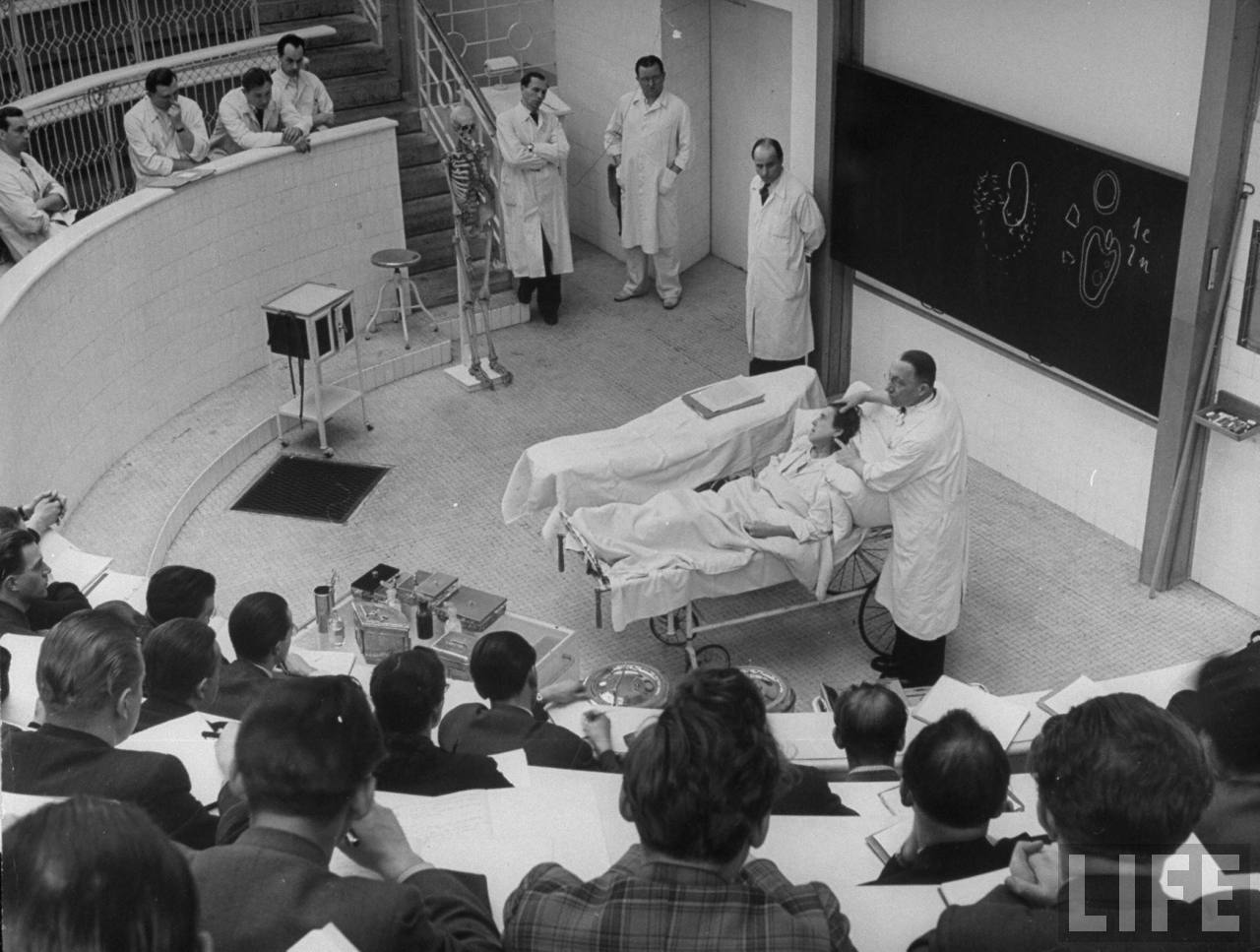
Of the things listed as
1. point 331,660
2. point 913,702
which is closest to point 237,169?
point 331,660

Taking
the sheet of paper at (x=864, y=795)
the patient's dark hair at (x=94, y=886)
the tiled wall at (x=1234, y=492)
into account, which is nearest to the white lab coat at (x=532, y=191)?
the tiled wall at (x=1234, y=492)

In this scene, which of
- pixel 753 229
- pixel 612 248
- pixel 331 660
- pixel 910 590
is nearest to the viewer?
pixel 331 660

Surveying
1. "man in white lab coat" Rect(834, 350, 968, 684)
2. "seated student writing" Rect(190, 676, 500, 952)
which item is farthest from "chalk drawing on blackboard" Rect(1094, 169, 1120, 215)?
"seated student writing" Rect(190, 676, 500, 952)

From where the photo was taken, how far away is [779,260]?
916 cm

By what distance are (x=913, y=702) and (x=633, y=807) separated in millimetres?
3507

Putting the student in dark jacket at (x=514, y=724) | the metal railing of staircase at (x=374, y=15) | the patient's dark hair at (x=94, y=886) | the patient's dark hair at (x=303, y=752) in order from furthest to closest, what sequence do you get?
1. the metal railing of staircase at (x=374, y=15)
2. the student in dark jacket at (x=514, y=724)
3. the patient's dark hair at (x=303, y=752)
4. the patient's dark hair at (x=94, y=886)

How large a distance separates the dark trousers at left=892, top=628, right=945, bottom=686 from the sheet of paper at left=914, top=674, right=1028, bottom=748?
5.67ft

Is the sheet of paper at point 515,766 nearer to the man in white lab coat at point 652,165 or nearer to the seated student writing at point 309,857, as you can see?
the seated student writing at point 309,857

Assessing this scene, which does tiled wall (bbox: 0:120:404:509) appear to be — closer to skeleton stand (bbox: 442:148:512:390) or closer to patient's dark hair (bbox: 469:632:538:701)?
skeleton stand (bbox: 442:148:512:390)

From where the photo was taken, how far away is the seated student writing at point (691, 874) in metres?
2.62

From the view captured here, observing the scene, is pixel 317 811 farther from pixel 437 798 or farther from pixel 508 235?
pixel 508 235

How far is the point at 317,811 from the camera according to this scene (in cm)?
271

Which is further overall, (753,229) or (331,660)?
(753,229)

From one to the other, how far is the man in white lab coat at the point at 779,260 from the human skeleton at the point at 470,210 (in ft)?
5.54
